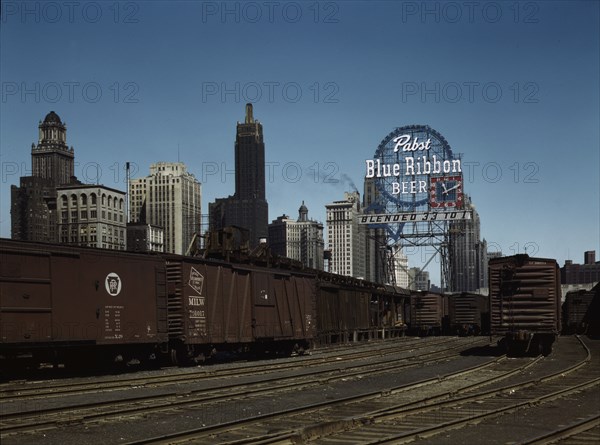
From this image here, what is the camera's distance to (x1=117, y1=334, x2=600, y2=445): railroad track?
1171cm

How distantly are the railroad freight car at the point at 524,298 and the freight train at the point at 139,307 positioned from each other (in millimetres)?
8530

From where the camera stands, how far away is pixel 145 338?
23516mm

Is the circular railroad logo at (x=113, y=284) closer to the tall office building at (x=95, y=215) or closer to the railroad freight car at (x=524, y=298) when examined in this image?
the railroad freight car at (x=524, y=298)

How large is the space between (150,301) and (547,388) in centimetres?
1171

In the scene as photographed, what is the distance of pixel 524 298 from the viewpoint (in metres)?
29.8

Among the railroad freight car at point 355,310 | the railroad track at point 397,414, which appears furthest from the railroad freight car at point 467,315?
the railroad track at point 397,414

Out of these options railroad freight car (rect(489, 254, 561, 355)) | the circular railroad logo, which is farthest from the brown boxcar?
railroad freight car (rect(489, 254, 561, 355))

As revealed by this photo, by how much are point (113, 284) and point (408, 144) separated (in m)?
73.3

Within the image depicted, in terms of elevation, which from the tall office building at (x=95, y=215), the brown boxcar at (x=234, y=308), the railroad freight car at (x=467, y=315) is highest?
the tall office building at (x=95, y=215)

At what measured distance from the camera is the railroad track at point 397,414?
11711 millimetres

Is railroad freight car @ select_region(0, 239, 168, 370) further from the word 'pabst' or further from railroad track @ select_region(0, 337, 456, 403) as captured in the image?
the word 'pabst'

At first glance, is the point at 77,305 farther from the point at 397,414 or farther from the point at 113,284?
the point at 397,414

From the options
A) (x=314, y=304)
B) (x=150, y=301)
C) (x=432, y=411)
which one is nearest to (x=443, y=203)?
(x=314, y=304)

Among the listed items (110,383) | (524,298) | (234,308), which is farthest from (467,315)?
(110,383)
